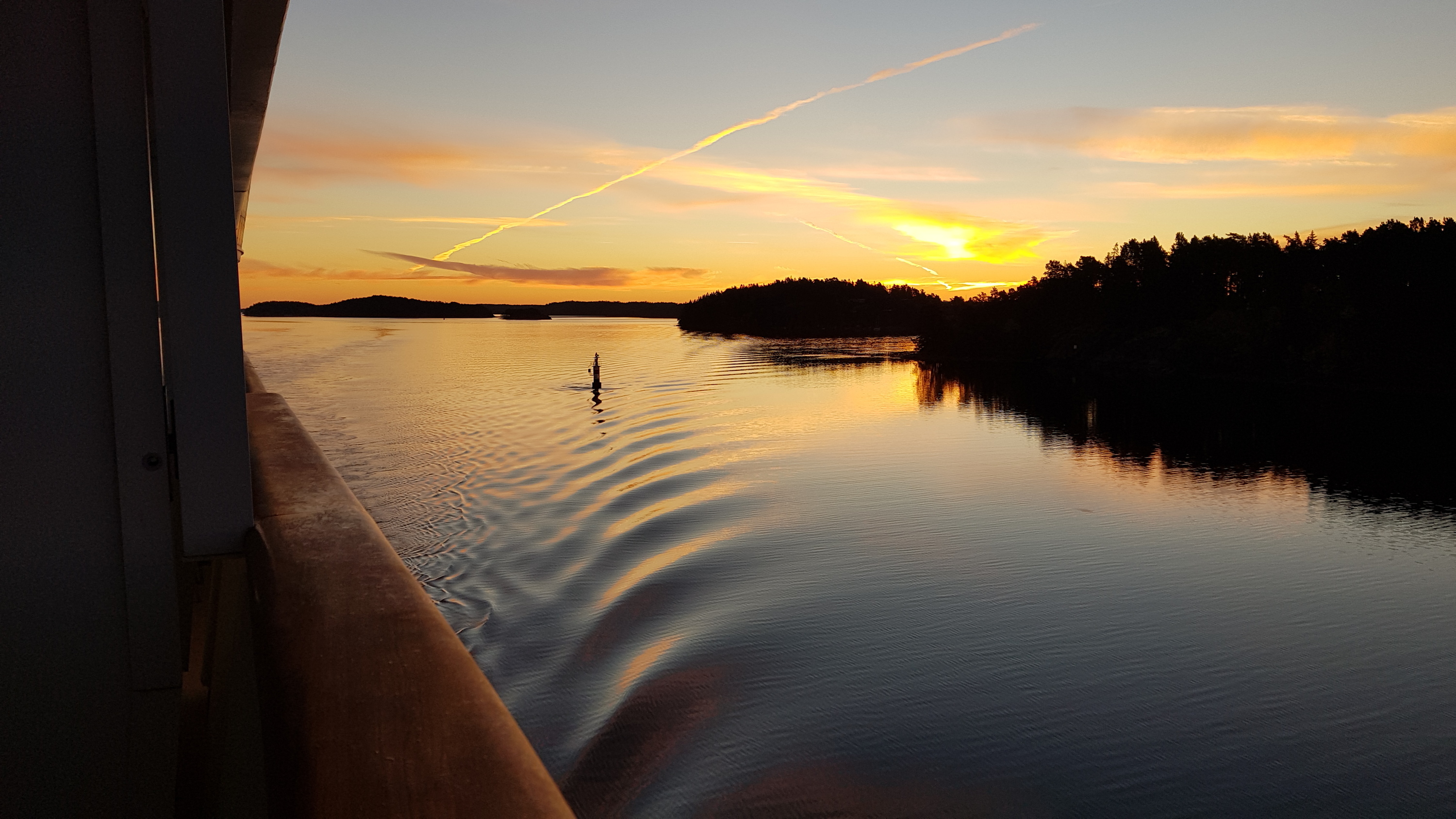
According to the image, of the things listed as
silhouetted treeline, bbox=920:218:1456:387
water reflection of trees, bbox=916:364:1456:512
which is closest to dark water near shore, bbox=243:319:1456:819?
water reflection of trees, bbox=916:364:1456:512

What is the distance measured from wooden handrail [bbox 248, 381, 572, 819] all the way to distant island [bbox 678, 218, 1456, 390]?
56944 millimetres

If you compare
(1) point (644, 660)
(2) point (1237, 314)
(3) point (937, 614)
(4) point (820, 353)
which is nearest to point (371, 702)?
(1) point (644, 660)

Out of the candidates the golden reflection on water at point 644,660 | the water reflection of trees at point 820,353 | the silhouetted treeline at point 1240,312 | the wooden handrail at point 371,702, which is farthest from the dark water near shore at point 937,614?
the water reflection of trees at point 820,353

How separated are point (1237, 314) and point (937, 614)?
6390 cm

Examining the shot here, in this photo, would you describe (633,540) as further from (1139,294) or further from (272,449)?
(1139,294)

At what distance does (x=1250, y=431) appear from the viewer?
3241 centimetres

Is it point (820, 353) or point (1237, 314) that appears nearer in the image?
point (1237, 314)

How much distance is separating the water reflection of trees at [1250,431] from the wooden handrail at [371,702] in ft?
79.5

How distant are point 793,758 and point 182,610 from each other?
5.87m

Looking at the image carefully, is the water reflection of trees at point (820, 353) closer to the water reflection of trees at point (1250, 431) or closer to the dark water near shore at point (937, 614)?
the water reflection of trees at point (1250, 431)

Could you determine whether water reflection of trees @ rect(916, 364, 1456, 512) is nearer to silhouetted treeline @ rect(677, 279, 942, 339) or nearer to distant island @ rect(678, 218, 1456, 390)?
distant island @ rect(678, 218, 1456, 390)

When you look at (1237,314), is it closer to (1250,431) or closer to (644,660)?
(1250,431)

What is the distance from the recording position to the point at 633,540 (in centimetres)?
1318

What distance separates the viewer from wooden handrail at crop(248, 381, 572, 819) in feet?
2.62
